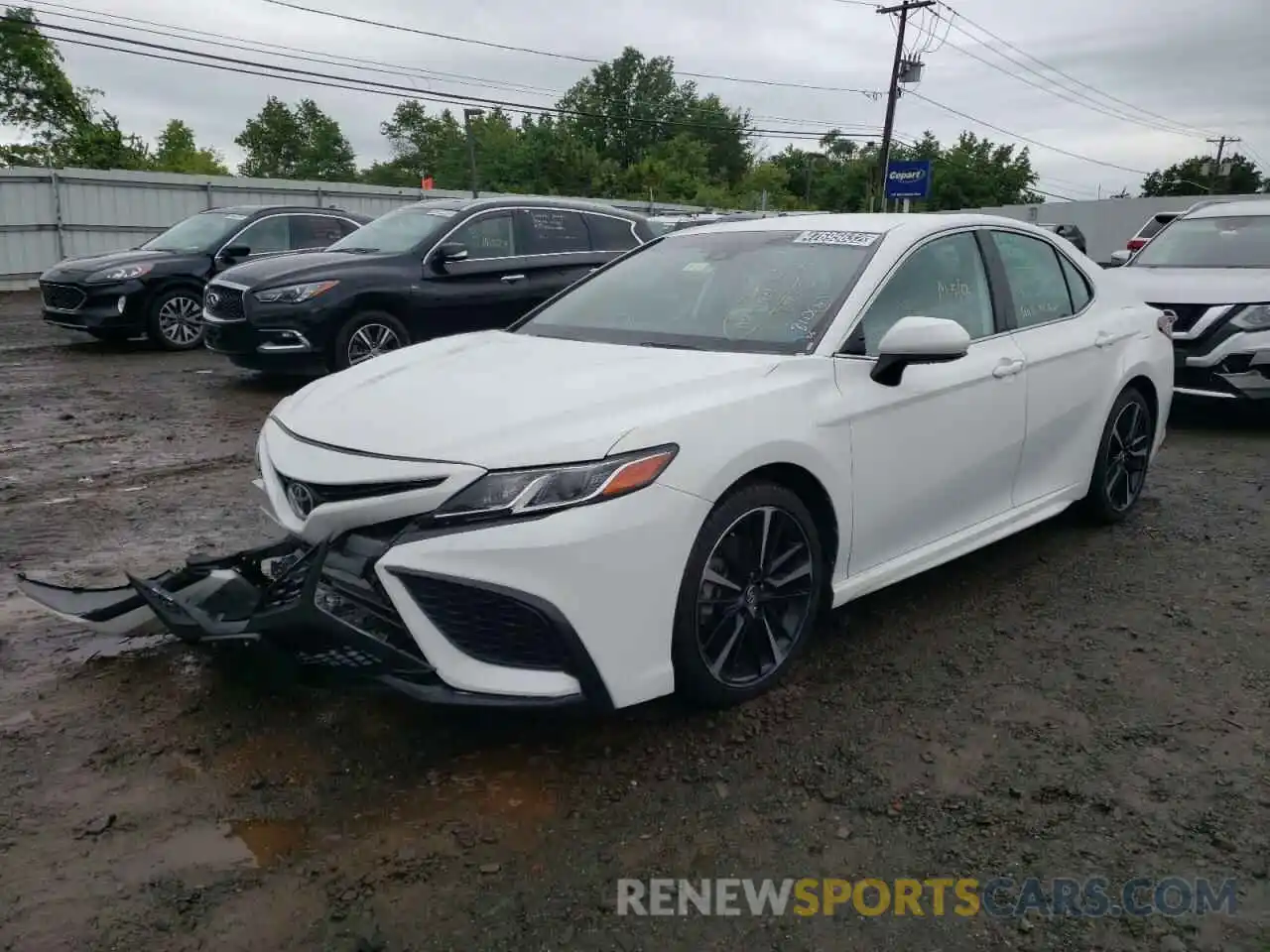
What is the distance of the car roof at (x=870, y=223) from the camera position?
4031 millimetres

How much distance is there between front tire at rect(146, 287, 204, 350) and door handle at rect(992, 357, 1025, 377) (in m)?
9.57

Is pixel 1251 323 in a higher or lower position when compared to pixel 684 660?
higher

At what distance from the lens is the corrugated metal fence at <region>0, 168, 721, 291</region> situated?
18.9m

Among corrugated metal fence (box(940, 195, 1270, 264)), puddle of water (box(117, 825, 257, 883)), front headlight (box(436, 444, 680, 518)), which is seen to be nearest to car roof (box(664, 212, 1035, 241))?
front headlight (box(436, 444, 680, 518))

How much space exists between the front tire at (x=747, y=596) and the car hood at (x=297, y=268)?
6.39 metres

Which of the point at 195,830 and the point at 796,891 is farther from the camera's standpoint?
the point at 195,830

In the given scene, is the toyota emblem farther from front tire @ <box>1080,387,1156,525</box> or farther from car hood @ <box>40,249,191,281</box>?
car hood @ <box>40,249,191,281</box>

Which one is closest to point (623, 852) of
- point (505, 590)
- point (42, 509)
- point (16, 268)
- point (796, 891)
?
point (796, 891)

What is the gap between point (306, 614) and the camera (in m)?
2.67

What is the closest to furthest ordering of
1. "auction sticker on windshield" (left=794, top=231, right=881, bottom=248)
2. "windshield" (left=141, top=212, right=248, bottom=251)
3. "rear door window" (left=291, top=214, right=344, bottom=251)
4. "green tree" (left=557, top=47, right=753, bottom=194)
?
"auction sticker on windshield" (left=794, top=231, right=881, bottom=248)
"windshield" (left=141, top=212, right=248, bottom=251)
"rear door window" (left=291, top=214, right=344, bottom=251)
"green tree" (left=557, top=47, right=753, bottom=194)

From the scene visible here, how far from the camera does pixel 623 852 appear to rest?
8.45 feet

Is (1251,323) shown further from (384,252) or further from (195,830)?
(195,830)

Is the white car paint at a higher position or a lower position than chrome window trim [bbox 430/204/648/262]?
lower

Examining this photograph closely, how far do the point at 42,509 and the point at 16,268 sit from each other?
653 inches
